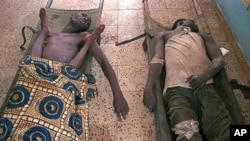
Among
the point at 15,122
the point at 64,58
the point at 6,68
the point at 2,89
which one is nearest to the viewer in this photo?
the point at 15,122

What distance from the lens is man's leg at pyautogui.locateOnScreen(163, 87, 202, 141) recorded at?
1399 mm

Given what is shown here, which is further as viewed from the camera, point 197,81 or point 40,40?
point 40,40

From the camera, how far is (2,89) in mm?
1953

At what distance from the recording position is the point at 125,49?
2.29 meters

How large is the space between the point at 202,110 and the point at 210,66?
1.03 ft

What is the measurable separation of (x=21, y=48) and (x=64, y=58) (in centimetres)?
65

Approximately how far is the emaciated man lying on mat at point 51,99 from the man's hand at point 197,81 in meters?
0.42

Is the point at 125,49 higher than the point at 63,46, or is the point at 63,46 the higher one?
the point at 63,46

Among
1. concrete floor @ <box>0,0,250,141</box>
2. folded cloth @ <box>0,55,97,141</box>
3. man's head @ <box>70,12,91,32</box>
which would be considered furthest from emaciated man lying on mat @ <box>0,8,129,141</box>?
man's head @ <box>70,12,91,32</box>

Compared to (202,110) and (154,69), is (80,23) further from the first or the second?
(202,110)

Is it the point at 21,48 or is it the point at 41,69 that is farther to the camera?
the point at 21,48

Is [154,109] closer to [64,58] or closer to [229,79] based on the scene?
[229,79]

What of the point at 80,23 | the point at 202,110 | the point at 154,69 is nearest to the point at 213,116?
the point at 202,110

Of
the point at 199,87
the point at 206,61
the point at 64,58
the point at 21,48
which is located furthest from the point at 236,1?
the point at 21,48
